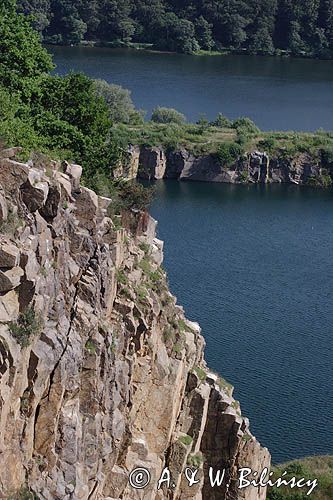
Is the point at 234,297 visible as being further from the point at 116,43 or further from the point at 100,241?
the point at 116,43

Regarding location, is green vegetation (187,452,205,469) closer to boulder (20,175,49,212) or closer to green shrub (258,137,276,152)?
boulder (20,175,49,212)

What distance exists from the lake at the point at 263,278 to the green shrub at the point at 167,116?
21.9 ft

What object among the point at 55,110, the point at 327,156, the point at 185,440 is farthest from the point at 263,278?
the point at 327,156

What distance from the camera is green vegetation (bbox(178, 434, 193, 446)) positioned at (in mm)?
22016

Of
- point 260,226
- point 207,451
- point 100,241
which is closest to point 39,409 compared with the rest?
point 100,241

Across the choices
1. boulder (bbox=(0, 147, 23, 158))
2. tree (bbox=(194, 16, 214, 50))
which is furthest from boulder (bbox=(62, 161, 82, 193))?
tree (bbox=(194, 16, 214, 50))

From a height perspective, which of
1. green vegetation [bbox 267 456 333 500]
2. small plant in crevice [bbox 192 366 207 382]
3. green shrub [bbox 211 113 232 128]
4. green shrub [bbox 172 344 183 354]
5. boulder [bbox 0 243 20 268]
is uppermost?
boulder [bbox 0 243 20 268]

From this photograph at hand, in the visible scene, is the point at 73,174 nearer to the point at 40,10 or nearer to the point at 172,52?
the point at 40,10

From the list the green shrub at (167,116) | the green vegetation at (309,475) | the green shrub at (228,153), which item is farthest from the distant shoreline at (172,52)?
the green vegetation at (309,475)

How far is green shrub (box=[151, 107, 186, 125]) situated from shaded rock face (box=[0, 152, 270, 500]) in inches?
2647

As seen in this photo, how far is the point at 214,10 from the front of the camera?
448ft

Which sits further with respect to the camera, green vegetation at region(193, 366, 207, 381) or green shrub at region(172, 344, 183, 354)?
green vegetation at region(193, 366, 207, 381)

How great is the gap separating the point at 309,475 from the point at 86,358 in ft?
52.1

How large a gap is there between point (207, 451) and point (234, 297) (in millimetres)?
23303
